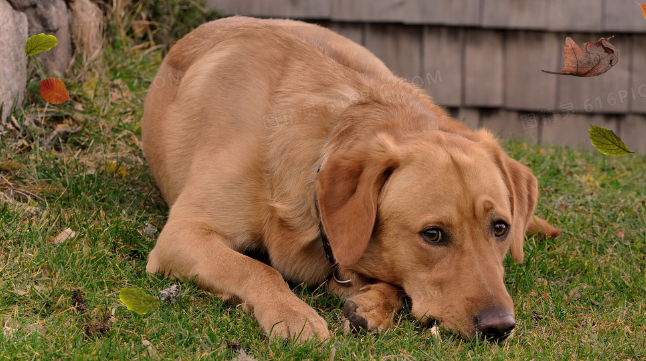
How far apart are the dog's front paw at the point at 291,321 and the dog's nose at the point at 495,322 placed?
0.56m

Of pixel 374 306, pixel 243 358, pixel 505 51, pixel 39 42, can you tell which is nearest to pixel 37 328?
pixel 243 358

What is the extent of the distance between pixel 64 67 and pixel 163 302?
2.82 metres

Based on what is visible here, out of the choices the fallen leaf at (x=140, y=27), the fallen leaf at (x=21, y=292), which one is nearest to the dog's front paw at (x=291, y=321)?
the fallen leaf at (x=21, y=292)

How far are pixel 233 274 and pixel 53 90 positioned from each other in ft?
5.30

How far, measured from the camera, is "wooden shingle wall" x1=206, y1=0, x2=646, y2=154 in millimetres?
6141

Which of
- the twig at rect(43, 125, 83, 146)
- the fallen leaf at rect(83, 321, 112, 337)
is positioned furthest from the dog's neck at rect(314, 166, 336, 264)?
the twig at rect(43, 125, 83, 146)

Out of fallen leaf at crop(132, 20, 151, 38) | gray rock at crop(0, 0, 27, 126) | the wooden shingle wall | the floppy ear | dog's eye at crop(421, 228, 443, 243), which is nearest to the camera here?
dog's eye at crop(421, 228, 443, 243)

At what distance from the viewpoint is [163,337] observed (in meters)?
2.43

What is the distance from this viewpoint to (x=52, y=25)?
4.58 m

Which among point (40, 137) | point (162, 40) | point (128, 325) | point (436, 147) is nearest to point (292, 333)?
point (128, 325)

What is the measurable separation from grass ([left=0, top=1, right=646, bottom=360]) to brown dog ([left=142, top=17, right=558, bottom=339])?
0.13m

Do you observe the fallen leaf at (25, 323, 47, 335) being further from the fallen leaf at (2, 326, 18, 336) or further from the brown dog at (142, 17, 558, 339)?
the brown dog at (142, 17, 558, 339)

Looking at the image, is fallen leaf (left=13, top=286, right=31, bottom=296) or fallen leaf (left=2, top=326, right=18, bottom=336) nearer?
fallen leaf (left=2, top=326, right=18, bottom=336)

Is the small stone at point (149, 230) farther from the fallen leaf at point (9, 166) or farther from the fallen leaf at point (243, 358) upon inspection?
the fallen leaf at point (243, 358)
